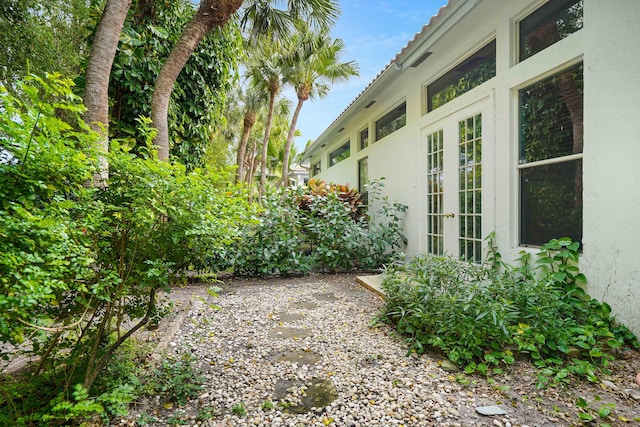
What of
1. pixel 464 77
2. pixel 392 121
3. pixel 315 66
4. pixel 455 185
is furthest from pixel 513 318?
pixel 315 66

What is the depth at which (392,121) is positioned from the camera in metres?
6.55

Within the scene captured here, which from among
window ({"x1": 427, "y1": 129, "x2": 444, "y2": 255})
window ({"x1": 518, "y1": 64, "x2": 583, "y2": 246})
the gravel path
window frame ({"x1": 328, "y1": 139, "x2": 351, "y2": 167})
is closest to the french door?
window ({"x1": 427, "y1": 129, "x2": 444, "y2": 255})

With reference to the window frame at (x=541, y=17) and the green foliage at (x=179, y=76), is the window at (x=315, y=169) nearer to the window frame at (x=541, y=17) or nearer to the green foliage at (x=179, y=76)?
the green foliage at (x=179, y=76)

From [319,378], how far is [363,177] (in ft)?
22.1

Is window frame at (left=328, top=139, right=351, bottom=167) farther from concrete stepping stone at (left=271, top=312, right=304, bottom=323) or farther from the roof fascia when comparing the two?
concrete stepping stone at (left=271, top=312, right=304, bottom=323)

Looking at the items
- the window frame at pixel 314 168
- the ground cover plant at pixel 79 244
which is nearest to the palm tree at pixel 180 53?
the ground cover plant at pixel 79 244

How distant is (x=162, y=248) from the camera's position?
167 centimetres

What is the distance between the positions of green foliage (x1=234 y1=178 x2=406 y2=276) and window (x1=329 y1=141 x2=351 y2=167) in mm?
4323

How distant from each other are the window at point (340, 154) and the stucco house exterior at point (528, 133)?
405 centimetres

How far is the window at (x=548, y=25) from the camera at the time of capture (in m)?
2.88

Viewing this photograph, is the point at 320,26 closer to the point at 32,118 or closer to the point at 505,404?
the point at 32,118

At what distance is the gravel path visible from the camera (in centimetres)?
167

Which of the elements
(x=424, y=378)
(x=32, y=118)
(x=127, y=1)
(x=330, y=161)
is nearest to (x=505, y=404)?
(x=424, y=378)

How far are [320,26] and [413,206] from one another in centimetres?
406
